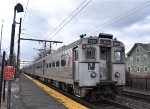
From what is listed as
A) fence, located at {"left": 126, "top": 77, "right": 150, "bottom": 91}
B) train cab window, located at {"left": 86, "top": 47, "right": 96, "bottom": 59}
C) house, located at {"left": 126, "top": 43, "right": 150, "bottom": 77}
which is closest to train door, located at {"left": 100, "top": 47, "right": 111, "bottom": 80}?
train cab window, located at {"left": 86, "top": 47, "right": 96, "bottom": 59}

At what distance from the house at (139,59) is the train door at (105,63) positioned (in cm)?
5299

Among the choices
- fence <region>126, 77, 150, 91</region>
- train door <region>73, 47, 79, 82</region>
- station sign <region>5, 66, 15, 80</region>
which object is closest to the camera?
station sign <region>5, 66, 15, 80</region>

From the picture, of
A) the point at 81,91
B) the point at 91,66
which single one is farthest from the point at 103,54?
the point at 81,91

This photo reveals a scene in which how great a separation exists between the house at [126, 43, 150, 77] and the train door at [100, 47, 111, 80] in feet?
174

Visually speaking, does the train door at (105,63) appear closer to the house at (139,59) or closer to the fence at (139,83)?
the fence at (139,83)

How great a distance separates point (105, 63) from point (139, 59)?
200ft

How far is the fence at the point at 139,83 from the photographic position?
28047 mm

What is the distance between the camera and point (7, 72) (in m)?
11.0

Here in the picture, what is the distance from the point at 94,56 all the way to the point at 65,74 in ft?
12.5

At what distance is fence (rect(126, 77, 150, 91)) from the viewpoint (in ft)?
92.0

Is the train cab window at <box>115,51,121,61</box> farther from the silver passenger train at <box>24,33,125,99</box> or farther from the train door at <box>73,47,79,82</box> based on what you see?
the train door at <box>73,47,79,82</box>

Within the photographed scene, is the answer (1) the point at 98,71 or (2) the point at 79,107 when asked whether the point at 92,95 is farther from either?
(2) the point at 79,107

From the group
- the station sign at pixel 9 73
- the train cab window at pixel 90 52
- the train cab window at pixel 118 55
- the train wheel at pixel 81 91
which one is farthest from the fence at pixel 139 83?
the station sign at pixel 9 73

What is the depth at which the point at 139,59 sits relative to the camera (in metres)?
75.7
